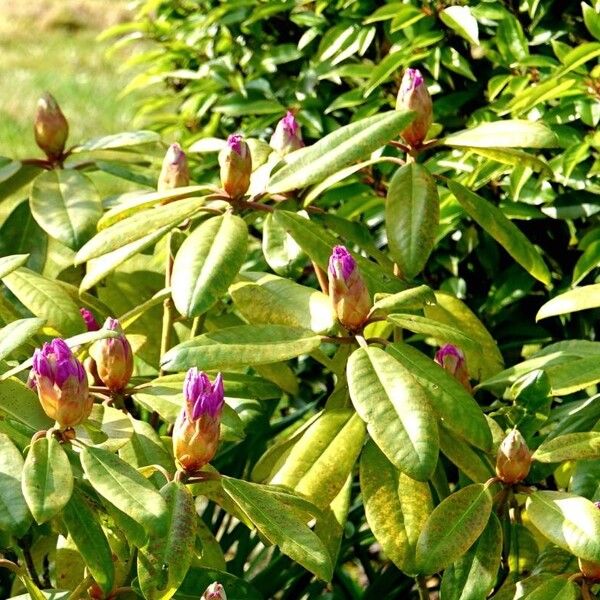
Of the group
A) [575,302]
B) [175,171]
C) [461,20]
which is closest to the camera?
[575,302]

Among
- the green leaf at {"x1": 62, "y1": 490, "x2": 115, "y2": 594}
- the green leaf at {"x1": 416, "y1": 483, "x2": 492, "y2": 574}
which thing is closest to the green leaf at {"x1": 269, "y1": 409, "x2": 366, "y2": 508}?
the green leaf at {"x1": 416, "y1": 483, "x2": 492, "y2": 574}

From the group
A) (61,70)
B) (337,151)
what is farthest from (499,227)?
(61,70)

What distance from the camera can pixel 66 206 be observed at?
1952mm

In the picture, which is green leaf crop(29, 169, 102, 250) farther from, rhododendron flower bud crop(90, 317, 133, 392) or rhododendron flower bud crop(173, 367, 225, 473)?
rhododendron flower bud crop(173, 367, 225, 473)

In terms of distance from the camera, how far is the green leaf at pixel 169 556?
4.41ft

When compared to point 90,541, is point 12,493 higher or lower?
higher

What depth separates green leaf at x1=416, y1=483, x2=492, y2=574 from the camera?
142 centimetres

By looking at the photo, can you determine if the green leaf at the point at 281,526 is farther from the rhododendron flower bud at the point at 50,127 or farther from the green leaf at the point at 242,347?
the rhododendron flower bud at the point at 50,127

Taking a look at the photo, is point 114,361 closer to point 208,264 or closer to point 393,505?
point 208,264

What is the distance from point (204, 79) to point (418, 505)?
1.60 m

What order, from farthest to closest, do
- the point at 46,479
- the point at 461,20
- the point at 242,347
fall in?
1. the point at 461,20
2. the point at 242,347
3. the point at 46,479

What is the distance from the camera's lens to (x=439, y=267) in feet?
8.50

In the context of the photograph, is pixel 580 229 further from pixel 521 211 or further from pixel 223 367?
pixel 223 367

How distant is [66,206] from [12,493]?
0.71 meters
